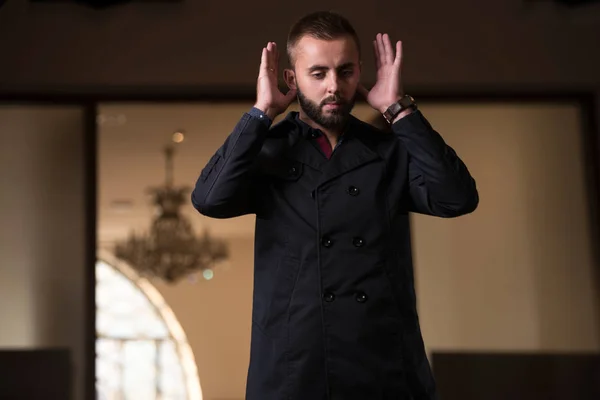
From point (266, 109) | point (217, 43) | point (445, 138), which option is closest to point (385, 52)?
point (266, 109)

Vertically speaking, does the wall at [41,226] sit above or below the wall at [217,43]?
below

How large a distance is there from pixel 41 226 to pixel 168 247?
321 centimetres

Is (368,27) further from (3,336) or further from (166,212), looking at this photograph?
(166,212)

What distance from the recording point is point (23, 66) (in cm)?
402

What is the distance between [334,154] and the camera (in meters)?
1.40

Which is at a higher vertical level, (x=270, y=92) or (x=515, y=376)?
(x=270, y=92)

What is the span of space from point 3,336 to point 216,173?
297 cm

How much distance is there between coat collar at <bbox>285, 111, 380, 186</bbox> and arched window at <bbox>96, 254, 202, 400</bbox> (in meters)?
9.64

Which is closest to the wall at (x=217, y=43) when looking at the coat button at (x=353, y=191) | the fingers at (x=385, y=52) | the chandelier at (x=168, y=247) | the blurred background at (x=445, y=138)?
the blurred background at (x=445, y=138)

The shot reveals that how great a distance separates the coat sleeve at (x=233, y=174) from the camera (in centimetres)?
134

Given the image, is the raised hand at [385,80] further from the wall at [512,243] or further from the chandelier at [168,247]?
the chandelier at [168,247]

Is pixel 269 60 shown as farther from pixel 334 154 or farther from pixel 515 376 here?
pixel 515 376

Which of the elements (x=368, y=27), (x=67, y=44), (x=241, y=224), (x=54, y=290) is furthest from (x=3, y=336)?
(x=241, y=224)

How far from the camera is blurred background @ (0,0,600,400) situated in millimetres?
4027
